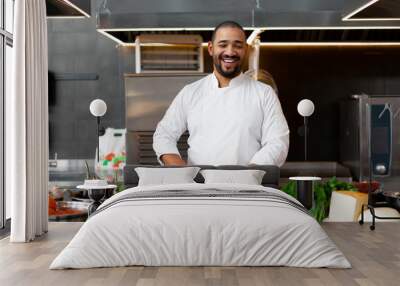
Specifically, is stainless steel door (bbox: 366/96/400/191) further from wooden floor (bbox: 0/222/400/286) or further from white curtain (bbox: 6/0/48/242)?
white curtain (bbox: 6/0/48/242)

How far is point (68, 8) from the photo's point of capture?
5832 millimetres

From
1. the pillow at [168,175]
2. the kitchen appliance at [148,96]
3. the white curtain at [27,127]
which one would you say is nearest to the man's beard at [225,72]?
the pillow at [168,175]

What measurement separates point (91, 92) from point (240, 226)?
203 inches

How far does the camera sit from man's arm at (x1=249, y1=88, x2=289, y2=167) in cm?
523

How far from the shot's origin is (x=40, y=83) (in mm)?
5543

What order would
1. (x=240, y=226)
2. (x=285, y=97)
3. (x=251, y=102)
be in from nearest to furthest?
(x=240, y=226), (x=251, y=102), (x=285, y=97)

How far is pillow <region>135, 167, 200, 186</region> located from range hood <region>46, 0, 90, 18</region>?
140 centimetres

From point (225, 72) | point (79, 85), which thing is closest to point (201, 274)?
point (225, 72)

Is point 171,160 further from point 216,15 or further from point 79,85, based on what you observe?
point 79,85

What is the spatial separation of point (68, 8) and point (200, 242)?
264 cm

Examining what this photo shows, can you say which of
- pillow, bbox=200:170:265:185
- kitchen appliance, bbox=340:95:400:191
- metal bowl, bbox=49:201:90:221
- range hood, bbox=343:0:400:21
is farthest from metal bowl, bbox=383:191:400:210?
metal bowl, bbox=49:201:90:221

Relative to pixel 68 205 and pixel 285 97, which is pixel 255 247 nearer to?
pixel 68 205

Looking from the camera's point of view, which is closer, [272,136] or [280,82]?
[272,136]

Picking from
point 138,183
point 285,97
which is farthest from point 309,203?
point 285,97
